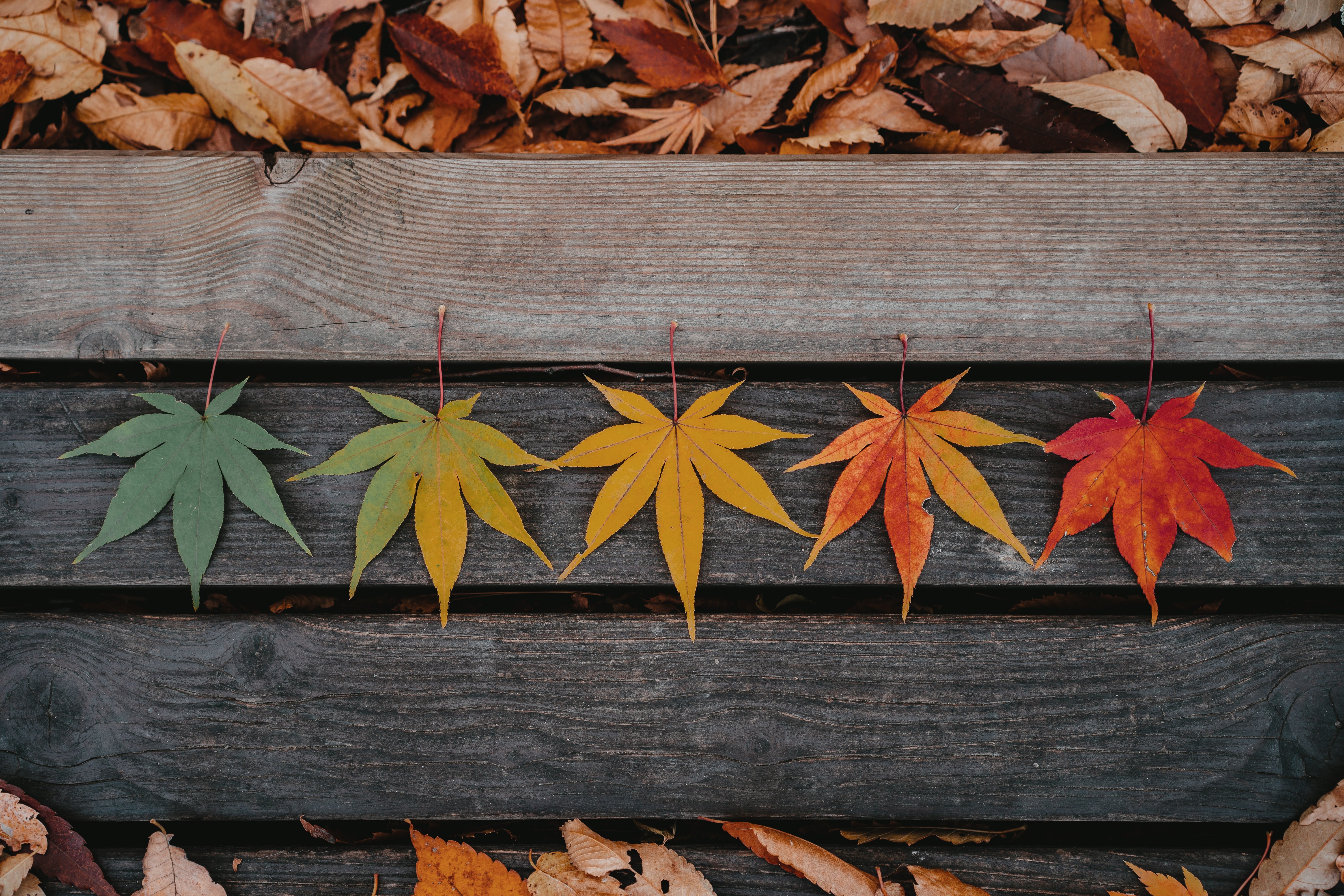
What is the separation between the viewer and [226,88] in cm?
101

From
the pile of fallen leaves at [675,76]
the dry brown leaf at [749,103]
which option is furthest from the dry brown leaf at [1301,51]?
the dry brown leaf at [749,103]

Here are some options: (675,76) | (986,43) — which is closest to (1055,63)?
(986,43)

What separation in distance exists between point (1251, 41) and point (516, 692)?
149 cm

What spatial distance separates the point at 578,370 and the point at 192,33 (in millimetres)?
866

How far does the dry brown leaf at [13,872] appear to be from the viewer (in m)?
0.83

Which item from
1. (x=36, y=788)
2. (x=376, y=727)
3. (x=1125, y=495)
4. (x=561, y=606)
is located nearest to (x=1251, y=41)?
(x=1125, y=495)

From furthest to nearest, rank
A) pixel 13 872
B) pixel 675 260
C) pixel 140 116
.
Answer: pixel 140 116 → pixel 675 260 → pixel 13 872

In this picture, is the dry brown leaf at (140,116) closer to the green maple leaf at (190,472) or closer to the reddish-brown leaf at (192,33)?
the reddish-brown leaf at (192,33)

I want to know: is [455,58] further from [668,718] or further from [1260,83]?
[1260,83]

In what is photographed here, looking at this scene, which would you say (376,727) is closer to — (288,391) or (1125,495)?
(288,391)

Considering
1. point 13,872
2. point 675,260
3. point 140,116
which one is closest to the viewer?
point 13,872

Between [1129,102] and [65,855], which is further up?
[1129,102]

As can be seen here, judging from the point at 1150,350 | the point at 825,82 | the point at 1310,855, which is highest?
the point at 825,82

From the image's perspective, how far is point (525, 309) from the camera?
0.93 m
